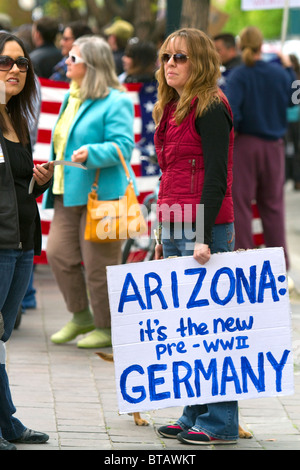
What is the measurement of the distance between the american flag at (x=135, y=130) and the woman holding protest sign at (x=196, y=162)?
3.61m

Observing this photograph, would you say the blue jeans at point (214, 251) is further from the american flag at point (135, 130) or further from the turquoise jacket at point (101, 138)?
the american flag at point (135, 130)

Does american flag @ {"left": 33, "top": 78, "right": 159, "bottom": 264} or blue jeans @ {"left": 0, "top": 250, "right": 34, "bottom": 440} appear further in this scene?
american flag @ {"left": 33, "top": 78, "right": 159, "bottom": 264}

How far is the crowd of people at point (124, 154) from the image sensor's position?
14.7 feet

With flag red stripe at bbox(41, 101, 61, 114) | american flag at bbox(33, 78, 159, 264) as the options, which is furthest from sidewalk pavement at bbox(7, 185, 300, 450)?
flag red stripe at bbox(41, 101, 61, 114)

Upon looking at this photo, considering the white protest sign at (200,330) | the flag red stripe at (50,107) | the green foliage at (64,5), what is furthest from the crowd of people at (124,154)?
the green foliage at (64,5)

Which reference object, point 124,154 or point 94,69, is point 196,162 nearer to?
point 124,154

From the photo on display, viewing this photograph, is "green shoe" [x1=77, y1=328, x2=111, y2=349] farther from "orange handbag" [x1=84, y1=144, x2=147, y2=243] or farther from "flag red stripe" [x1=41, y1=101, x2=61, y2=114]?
"flag red stripe" [x1=41, y1=101, x2=61, y2=114]

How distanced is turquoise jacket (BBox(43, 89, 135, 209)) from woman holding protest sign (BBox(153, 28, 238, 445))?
67.8 inches

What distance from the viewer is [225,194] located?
4.63 meters

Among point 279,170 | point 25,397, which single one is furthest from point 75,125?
point 279,170

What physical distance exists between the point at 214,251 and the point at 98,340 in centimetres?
232

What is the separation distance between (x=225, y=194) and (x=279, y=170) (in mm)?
4358

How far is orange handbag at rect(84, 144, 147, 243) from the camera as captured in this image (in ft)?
20.7

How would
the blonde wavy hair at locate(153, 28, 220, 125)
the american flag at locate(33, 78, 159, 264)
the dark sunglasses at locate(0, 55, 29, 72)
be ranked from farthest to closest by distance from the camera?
1. the american flag at locate(33, 78, 159, 264)
2. the blonde wavy hair at locate(153, 28, 220, 125)
3. the dark sunglasses at locate(0, 55, 29, 72)
